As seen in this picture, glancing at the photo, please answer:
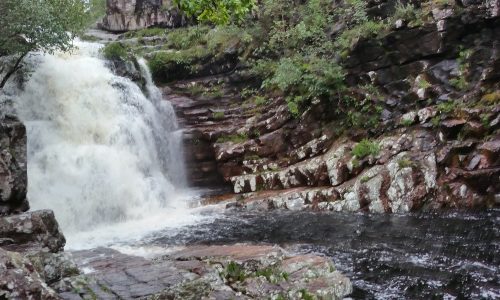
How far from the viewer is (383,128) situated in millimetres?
18750

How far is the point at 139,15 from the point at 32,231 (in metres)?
29.3

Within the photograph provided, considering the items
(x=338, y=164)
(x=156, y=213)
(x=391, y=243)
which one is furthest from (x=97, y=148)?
(x=391, y=243)

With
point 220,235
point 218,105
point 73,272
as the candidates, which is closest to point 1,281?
point 73,272

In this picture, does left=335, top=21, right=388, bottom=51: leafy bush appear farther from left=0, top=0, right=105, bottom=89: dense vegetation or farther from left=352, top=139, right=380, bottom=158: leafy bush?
left=0, top=0, right=105, bottom=89: dense vegetation

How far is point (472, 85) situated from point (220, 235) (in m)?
12.4

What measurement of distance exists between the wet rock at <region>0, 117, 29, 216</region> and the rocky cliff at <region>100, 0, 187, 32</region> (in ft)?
79.2

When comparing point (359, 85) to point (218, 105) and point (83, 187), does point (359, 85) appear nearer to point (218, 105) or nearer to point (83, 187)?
point (218, 105)

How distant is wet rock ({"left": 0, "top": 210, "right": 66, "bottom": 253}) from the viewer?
31.8ft

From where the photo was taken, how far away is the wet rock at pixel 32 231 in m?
9.68

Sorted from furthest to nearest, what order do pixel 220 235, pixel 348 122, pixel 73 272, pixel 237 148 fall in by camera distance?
pixel 237 148
pixel 348 122
pixel 220 235
pixel 73 272

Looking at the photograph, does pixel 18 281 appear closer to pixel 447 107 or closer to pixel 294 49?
pixel 447 107

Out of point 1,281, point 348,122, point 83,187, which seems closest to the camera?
point 1,281

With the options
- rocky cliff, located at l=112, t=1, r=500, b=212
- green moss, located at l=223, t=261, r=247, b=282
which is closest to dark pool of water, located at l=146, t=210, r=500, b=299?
rocky cliff, located at l=112, t=1, r=500, b=212

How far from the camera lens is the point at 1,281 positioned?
474cm
